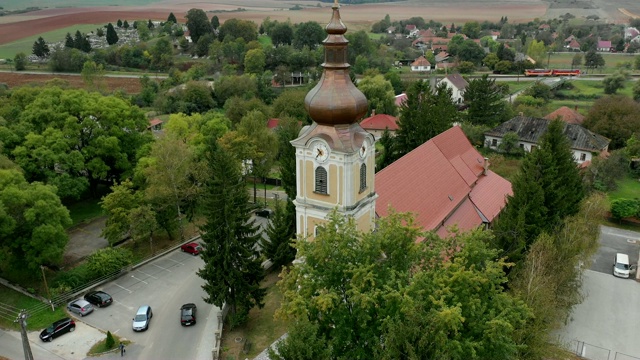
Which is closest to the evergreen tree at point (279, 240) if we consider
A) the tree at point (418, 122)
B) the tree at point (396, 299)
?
the tree at point (396, 299)

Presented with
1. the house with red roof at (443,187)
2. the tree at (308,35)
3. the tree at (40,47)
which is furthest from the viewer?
the tree at (308,35)

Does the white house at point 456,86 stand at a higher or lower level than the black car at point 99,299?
higher

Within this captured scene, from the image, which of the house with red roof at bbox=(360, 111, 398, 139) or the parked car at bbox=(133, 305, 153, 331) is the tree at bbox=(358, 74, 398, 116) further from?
the parked car at bbox=(133, 305, 153, 331)

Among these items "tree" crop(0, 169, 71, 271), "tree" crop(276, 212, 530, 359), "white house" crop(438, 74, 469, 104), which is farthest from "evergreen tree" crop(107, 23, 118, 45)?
"tree" crop(276, 212, 530, 359)

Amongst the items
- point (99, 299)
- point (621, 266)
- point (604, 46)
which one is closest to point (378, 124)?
point (621, 266)

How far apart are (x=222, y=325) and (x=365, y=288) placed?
12044mm

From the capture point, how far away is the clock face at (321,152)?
864 inches

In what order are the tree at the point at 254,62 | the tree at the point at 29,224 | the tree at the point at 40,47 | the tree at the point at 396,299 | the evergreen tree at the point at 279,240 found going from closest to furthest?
the tree at the point at 396,299, the tree at the point at 29,224, the evergreen tree at the point at 279,240, the tree at the point at 254,62, the tree at the point at 40,47

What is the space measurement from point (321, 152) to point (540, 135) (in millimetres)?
39165

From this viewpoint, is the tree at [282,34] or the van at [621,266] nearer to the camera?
the van at [621,266]

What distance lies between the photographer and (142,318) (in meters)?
27.5

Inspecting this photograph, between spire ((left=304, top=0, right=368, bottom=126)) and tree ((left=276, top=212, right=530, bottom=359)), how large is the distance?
480 centimetres

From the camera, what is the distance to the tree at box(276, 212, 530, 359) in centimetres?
1557

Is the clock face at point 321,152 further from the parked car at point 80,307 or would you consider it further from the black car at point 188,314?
the parked car at point 80,307
